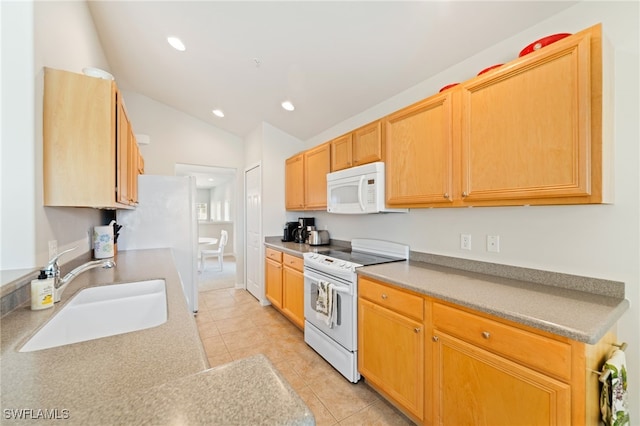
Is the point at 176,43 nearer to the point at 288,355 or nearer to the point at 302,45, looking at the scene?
the point at 302,45

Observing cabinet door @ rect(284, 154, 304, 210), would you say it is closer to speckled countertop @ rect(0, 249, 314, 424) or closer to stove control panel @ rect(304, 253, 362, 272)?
stove control panel @ rect(304, 253, 362, 272)

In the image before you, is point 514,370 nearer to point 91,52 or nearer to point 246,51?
point 246,51

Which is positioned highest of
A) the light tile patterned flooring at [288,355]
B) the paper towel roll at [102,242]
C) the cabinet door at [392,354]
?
the paper towel roll at [102,242]

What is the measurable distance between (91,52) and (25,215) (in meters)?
1.99

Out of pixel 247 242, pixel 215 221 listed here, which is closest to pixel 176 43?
pixel 247 242

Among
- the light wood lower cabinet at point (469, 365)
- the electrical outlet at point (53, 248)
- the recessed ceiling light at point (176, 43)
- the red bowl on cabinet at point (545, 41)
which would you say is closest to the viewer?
the light wood lower cabinet at point (469, 365)

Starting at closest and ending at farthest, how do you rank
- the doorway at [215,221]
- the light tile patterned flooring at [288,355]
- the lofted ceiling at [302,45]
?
the lofted ceiling at [302,45] < the light tile patterned flooring at [288,355] < the doorway at [215,221]

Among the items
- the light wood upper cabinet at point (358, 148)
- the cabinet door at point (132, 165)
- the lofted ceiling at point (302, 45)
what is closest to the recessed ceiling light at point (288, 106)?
the lofted ceiling at point (302, 45)

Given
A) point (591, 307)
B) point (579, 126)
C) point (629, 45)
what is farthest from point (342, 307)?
point (629, 45)

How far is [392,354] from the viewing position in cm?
176

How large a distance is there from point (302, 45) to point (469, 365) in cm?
248

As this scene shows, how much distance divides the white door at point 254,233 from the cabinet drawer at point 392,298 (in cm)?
227

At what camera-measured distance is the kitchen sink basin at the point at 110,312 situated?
1178mm

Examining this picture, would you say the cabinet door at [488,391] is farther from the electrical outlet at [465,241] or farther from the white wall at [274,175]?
the white wall at [274,175]
